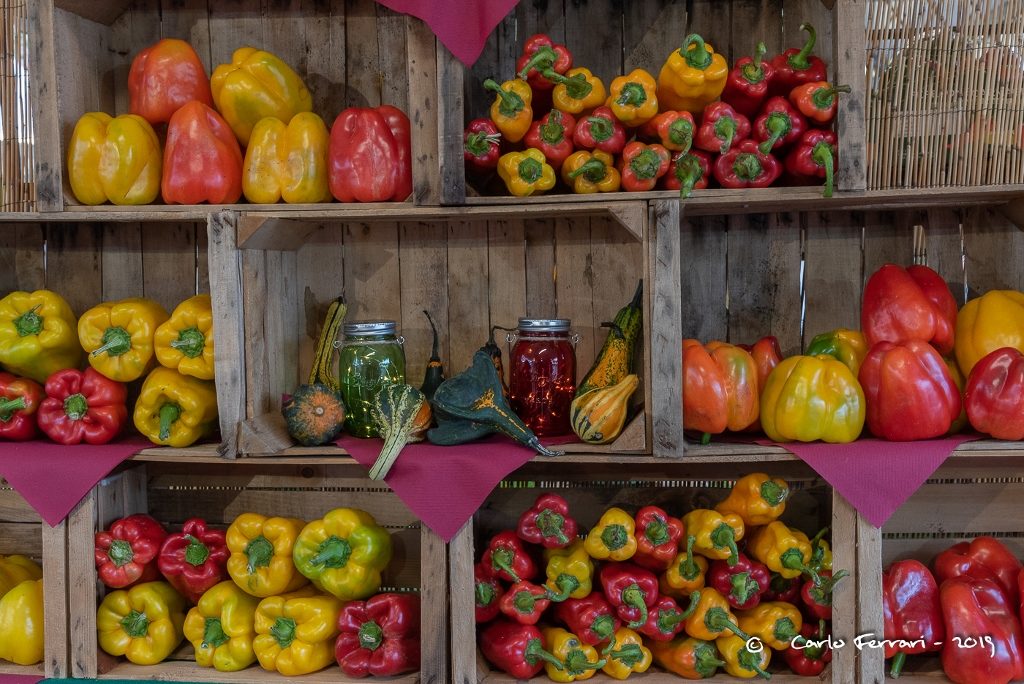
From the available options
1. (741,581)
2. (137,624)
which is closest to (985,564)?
(741,581)

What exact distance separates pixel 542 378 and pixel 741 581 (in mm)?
595

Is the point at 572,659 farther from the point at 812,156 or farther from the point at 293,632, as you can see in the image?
the point at 812,156

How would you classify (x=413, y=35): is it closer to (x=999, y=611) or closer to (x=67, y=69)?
(x=67, y=69)

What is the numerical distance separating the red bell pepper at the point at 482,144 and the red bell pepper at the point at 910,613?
1.23 metres

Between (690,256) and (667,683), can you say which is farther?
(690,256)

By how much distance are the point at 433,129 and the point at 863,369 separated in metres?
1.02

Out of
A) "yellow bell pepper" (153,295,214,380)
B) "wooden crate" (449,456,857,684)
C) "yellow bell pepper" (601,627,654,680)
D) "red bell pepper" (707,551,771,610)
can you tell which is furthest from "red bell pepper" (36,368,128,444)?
"red bell pepper" (707,551,771,610)

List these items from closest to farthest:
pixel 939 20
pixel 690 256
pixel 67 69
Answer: pixel 939 20 → pixel 67 69 → pixel 690 256

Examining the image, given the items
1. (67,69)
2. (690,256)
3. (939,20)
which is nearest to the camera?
(939,20)

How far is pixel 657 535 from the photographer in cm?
184

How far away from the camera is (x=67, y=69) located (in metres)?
1.96

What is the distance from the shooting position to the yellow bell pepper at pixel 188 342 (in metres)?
1.91

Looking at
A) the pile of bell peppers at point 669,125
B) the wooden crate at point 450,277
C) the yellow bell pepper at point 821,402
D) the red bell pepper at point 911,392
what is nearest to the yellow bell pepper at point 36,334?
the wooden crate at point 450,277

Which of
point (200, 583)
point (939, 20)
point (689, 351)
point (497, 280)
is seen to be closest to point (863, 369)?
point (689, 351)
